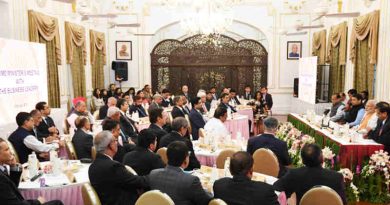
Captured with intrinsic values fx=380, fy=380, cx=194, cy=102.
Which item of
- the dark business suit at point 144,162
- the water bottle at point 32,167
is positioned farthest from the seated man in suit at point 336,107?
the water bottle at point 32,167

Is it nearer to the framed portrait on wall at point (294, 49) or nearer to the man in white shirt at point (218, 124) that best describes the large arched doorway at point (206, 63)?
the framed portrait on wall at point (294, 49)

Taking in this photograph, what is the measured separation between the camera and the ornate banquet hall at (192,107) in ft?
10.6

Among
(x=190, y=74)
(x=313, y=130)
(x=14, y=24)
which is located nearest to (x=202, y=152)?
(x=313, y=130)

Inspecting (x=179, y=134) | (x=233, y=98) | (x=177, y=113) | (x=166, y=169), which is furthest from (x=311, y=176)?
(x=233, y=98)

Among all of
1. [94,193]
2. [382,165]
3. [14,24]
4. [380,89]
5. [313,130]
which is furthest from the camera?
[380,89]

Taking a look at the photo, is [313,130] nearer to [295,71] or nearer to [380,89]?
[380,89]

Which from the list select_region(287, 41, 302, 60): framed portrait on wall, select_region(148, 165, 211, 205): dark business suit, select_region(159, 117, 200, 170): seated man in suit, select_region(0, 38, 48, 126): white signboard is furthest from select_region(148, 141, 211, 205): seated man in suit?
select_region(287, 41, 302, 60): framed portrait on wall

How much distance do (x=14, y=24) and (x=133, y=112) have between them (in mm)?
3062

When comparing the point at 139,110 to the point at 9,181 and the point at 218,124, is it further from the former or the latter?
the point at 9,181

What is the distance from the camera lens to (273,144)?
4.38 meters

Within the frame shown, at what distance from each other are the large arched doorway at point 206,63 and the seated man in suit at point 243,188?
38.2ft

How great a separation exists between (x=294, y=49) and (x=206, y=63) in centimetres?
337

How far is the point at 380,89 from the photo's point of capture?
838cm

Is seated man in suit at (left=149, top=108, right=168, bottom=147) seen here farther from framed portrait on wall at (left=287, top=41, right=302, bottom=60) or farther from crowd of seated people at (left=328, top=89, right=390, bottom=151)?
framed portrait on wall at (left=287, top=41, right=302, bottom=60)
